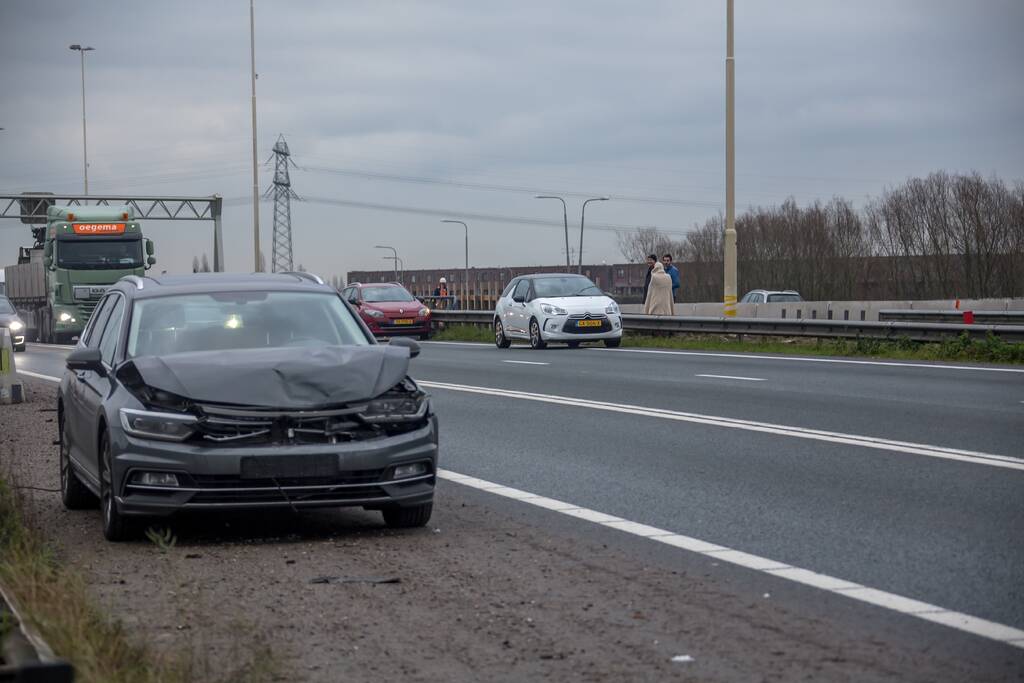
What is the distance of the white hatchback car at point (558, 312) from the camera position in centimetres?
3072

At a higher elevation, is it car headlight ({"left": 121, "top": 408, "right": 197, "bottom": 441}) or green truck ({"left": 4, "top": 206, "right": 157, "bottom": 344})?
green truck ({"left": 4, "top": 206, "right": 157, "bottom": 344})

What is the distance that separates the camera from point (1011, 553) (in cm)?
725

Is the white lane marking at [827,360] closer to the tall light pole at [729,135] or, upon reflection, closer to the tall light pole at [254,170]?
the tall light pole at [729,135]

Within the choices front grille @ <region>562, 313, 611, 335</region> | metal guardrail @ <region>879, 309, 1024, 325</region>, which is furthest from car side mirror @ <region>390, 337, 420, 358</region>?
metal guardrail @ <region>879, 309, 1024, 325</region>

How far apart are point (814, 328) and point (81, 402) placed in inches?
843

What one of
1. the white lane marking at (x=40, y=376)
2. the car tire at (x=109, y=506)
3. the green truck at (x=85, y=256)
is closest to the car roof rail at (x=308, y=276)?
the car tire at (x=109, y=506)

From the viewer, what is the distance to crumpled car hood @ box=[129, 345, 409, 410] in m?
7.78

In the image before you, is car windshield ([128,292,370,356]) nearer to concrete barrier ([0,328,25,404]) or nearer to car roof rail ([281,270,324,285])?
car roof rail ([281,270,324,285])

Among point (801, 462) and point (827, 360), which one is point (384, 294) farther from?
point (801, 462)

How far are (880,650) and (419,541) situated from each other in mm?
3235

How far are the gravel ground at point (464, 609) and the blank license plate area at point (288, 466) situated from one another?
0.41 m

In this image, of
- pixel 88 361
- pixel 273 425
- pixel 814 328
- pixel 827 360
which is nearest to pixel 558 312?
pixel 814 328

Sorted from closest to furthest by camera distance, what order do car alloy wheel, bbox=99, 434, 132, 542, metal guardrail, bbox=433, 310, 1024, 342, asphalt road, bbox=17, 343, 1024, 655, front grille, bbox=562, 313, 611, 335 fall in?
asphalt road, bbox=17, 343, 1024, 655
car alloy wheel, bbox=99, 434, 132, 542
metal guardrail, bbox=433, 310, 1024, 342
front grille, bbox=562, 313, 611, 335

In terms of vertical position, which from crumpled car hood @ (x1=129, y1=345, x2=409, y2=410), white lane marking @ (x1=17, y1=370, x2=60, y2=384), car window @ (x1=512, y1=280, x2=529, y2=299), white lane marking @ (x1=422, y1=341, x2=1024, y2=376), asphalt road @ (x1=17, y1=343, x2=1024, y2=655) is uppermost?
car window @ (x1=512, y1=280, x2=529, y2=299)
